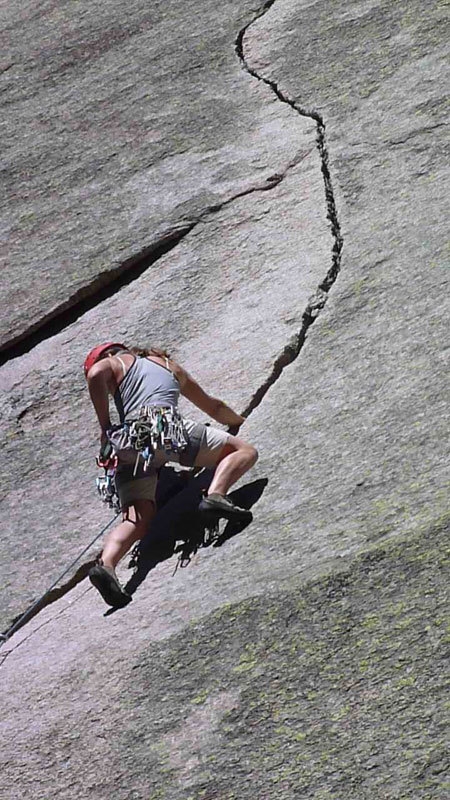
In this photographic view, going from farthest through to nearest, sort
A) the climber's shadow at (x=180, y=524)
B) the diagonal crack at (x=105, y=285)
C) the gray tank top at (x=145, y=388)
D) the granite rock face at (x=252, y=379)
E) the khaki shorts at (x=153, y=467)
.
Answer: the diagonal crack at (x=105, y=285) → the gray tank top at (x=145, y=388) → the khaki shorts at (x=153, y=467) → the climber's shadow at (x=180, y=524) → the granite rock face at (x=252, y=379)

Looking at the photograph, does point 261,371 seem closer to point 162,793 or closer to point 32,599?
point 32,599

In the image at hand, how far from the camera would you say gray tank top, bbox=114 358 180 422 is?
219 inches

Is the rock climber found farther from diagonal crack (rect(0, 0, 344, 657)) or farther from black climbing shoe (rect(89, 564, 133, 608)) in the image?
diagonal crack (rect(0, 0, 344, 657))

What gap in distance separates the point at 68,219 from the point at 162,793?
4329mm

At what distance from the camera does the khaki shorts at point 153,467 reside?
5.43 metres

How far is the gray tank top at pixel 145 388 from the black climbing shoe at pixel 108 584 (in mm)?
821

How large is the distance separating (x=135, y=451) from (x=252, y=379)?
97cm

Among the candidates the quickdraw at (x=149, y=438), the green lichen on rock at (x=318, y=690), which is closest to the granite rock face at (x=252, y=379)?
the green lichen on rock at (x=318, y=690)

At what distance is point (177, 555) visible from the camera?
5.30m

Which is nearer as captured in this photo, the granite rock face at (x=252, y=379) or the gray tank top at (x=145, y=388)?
the granite rock face at (x=252, y=379)

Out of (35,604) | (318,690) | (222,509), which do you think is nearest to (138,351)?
(222,509)

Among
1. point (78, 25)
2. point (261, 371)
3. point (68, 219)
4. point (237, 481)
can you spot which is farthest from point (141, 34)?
point (237, 481)

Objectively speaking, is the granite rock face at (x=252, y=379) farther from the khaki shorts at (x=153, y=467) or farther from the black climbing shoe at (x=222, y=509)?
the khaki shorts at (x=153, y=467)

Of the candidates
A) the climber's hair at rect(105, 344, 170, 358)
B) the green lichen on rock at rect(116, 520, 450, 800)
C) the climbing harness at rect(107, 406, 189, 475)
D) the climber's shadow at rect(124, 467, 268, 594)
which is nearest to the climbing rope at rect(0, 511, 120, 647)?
the climber's shadow at rect(124, 467, 268, 594)
